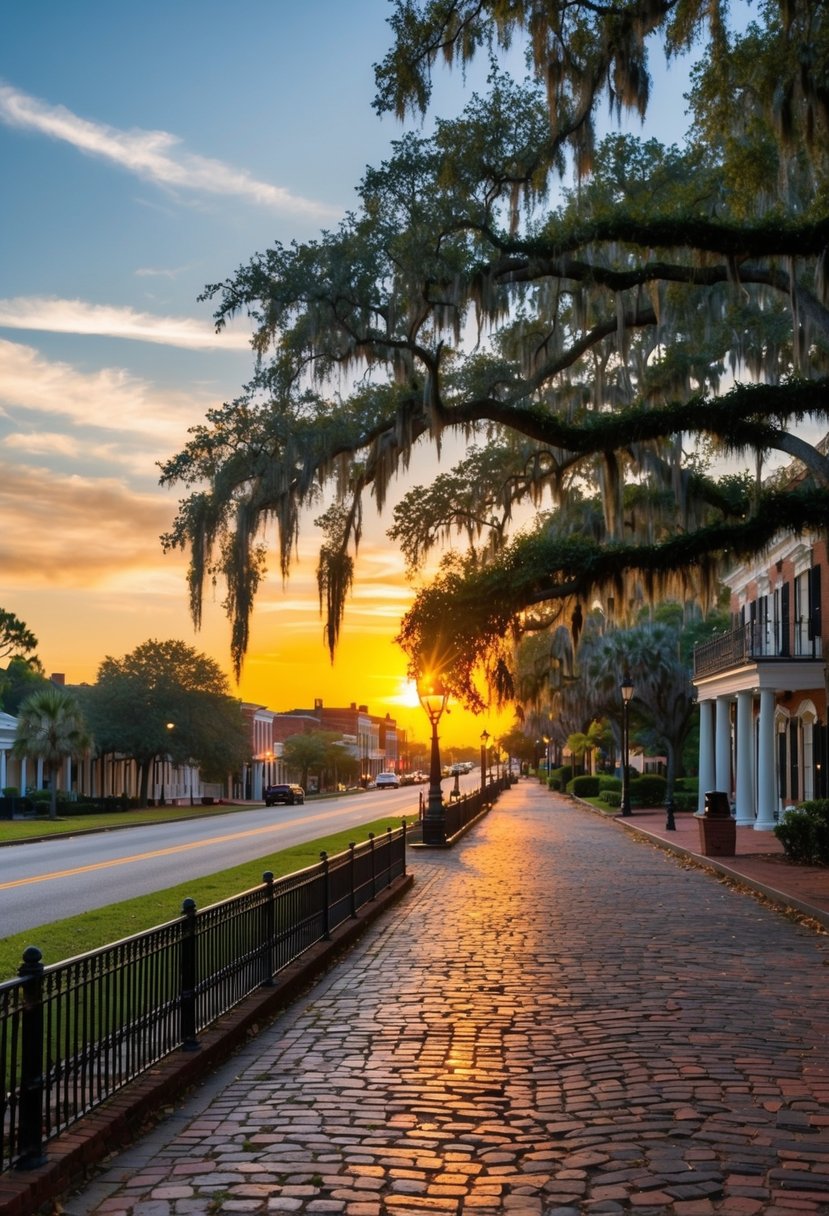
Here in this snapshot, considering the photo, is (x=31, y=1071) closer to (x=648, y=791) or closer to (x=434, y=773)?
(x=434, y=773)

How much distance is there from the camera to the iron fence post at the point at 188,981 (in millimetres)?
8195

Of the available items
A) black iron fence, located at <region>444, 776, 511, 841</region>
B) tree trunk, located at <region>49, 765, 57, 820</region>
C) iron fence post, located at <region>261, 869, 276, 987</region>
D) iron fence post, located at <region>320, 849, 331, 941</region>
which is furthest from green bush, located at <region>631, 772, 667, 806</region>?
iron fence post, located at <region>261, 869, 276, 987</region>

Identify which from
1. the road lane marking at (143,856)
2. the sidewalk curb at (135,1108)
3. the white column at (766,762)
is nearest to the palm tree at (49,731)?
the road lane marking at (143,856)

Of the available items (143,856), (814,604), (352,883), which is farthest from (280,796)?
(352,883)

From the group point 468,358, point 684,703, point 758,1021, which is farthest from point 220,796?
point 758,1021

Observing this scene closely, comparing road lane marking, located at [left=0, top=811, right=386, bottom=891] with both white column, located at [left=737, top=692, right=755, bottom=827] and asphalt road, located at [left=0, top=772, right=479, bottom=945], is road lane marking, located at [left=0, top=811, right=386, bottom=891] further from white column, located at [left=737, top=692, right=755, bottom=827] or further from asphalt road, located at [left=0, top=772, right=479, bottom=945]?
white column, located at [left=737, top=692, right=755, bottom=827]

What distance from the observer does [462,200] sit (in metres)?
21.4

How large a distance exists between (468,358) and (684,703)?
101 ft

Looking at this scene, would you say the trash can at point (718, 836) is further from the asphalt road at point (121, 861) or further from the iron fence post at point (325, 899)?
the iron fence post at point (325, 899)

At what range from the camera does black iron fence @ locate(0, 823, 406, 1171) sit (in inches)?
221

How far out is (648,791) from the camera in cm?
5400

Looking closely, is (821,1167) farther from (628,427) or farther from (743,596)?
(743,596)

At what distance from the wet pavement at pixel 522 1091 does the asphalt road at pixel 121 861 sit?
613 centimetres

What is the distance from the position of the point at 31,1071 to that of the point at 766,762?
31.8m
